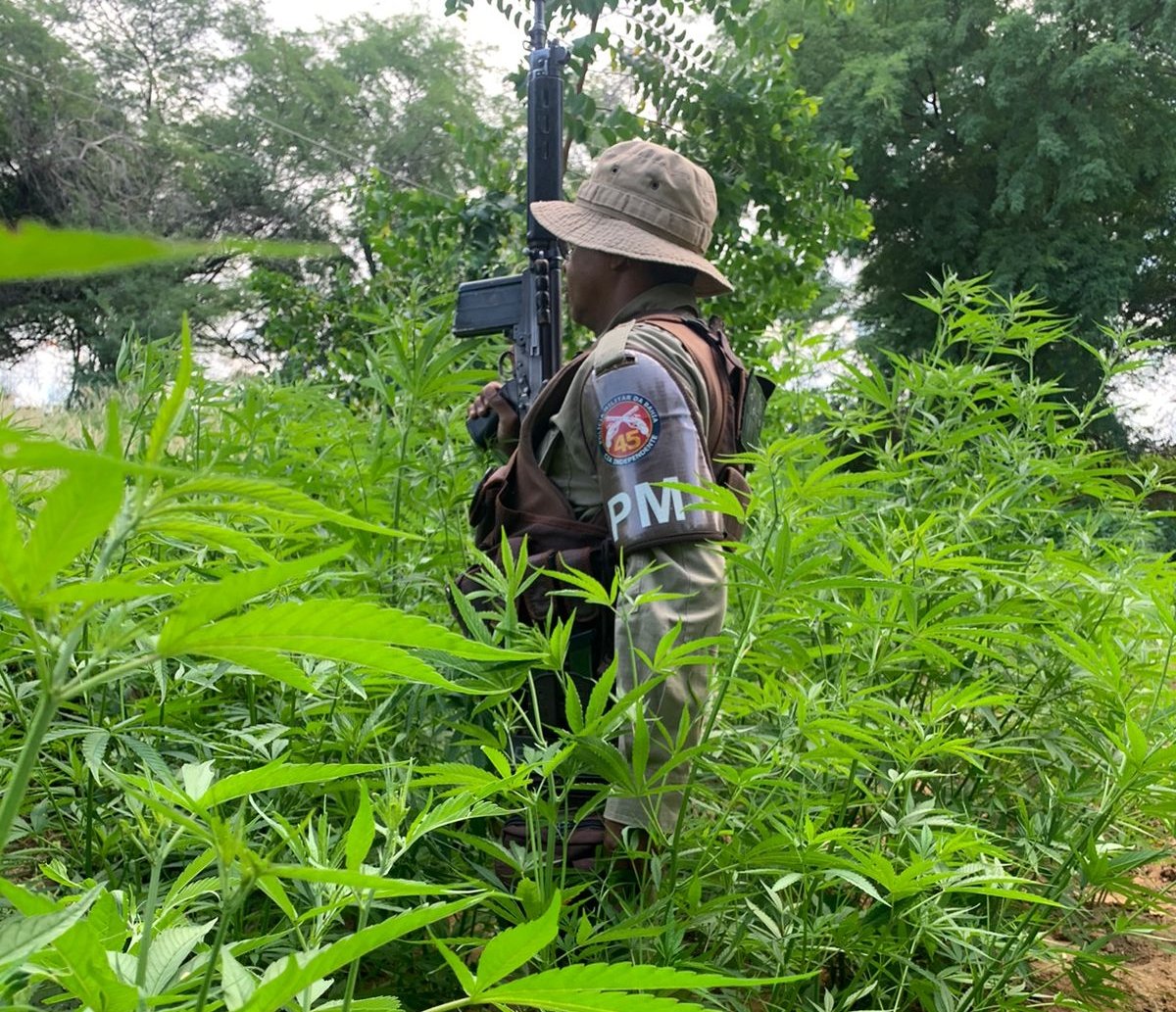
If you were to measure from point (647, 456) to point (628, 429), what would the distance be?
45 mm

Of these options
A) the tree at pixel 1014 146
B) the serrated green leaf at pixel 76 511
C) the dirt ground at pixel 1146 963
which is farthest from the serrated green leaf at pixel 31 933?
the tree at pixel 1014 146

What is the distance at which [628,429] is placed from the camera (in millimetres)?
1434

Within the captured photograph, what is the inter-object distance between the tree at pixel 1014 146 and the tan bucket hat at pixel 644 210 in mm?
11391

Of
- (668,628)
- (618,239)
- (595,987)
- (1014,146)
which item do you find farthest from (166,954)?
(1014,146)

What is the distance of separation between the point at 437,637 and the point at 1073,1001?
130 cm

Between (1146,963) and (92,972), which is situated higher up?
(92,972)

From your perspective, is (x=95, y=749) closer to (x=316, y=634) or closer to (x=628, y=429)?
(x=316, y=634)

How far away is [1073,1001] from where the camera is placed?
1325 millimetres

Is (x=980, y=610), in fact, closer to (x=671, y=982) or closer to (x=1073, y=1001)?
(x=1073, y=1001)

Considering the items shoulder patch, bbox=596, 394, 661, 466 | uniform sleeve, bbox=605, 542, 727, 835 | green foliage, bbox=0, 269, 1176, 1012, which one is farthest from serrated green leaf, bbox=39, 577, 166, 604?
shoulder patch, bbox=596, 394, 661, 466

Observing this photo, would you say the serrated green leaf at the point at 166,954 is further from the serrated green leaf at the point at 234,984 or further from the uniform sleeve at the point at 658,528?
the uniform sleeve at the point at 658,528

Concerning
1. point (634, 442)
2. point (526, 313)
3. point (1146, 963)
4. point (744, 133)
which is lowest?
point (1146, 963)

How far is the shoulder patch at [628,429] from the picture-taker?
1.42m

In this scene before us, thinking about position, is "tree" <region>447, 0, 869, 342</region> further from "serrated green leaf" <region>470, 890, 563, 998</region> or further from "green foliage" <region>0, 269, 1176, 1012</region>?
"serrated green leaf" <region>470, 890, 563, 998</region>
